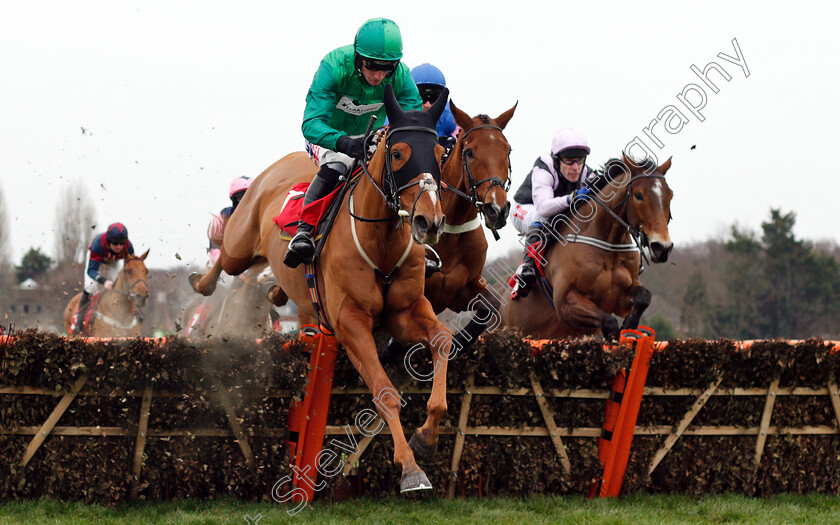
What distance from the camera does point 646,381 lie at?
208 inches

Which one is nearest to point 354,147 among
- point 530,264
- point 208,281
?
point 208,281

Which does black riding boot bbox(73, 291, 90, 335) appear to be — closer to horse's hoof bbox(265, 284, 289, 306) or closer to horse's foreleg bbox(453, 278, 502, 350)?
horse's hoof bbox(265, 284, 289, 306)

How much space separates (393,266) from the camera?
180 inches

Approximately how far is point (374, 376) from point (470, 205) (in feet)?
6.82

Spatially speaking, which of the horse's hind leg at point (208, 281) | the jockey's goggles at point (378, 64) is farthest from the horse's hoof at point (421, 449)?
the horse's hind leg at point (208, 281)

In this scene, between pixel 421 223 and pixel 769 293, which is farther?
pixel 769 293

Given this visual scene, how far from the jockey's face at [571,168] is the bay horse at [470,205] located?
1670 mm

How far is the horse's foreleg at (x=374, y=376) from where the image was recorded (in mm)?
3969

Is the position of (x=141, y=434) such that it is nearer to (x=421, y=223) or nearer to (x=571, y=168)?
(x=421, y=223)

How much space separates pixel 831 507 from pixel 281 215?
3.89m

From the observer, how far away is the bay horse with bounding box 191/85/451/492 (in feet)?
13.1

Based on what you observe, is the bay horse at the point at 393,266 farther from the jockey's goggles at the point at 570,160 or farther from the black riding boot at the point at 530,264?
the jockey's goggles at the point at 570,160

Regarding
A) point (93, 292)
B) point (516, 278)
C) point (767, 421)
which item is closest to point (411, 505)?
point (767, 421)

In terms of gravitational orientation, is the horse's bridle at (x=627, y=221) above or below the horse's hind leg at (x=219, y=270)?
above
